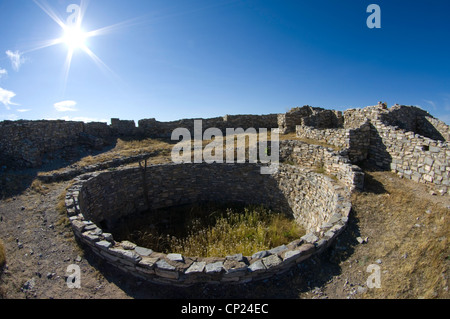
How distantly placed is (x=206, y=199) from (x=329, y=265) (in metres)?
8.40

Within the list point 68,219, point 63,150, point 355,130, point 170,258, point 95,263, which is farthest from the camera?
point 63,150

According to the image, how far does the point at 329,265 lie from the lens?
5.17 m

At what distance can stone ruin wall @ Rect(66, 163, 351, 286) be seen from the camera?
4.73m

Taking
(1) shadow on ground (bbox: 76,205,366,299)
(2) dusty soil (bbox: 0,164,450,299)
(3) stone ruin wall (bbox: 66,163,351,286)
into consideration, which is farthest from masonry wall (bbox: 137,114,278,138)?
(1) shadow on ground (bbox: 76,205,366,299)

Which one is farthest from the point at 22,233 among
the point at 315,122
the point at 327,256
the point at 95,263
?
the point at 315,122

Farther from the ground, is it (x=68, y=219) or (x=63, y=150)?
(x=63, y=150)

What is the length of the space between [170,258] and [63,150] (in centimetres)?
1537

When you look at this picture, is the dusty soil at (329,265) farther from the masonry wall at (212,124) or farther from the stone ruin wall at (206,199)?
the masonry wall at (212,124)

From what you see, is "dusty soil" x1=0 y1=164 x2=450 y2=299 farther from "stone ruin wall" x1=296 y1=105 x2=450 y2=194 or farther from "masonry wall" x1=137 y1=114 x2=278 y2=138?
"masonry wall" x1=137 y1=114 x2=278 y2=138

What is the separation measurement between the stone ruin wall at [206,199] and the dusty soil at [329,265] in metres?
0.25
